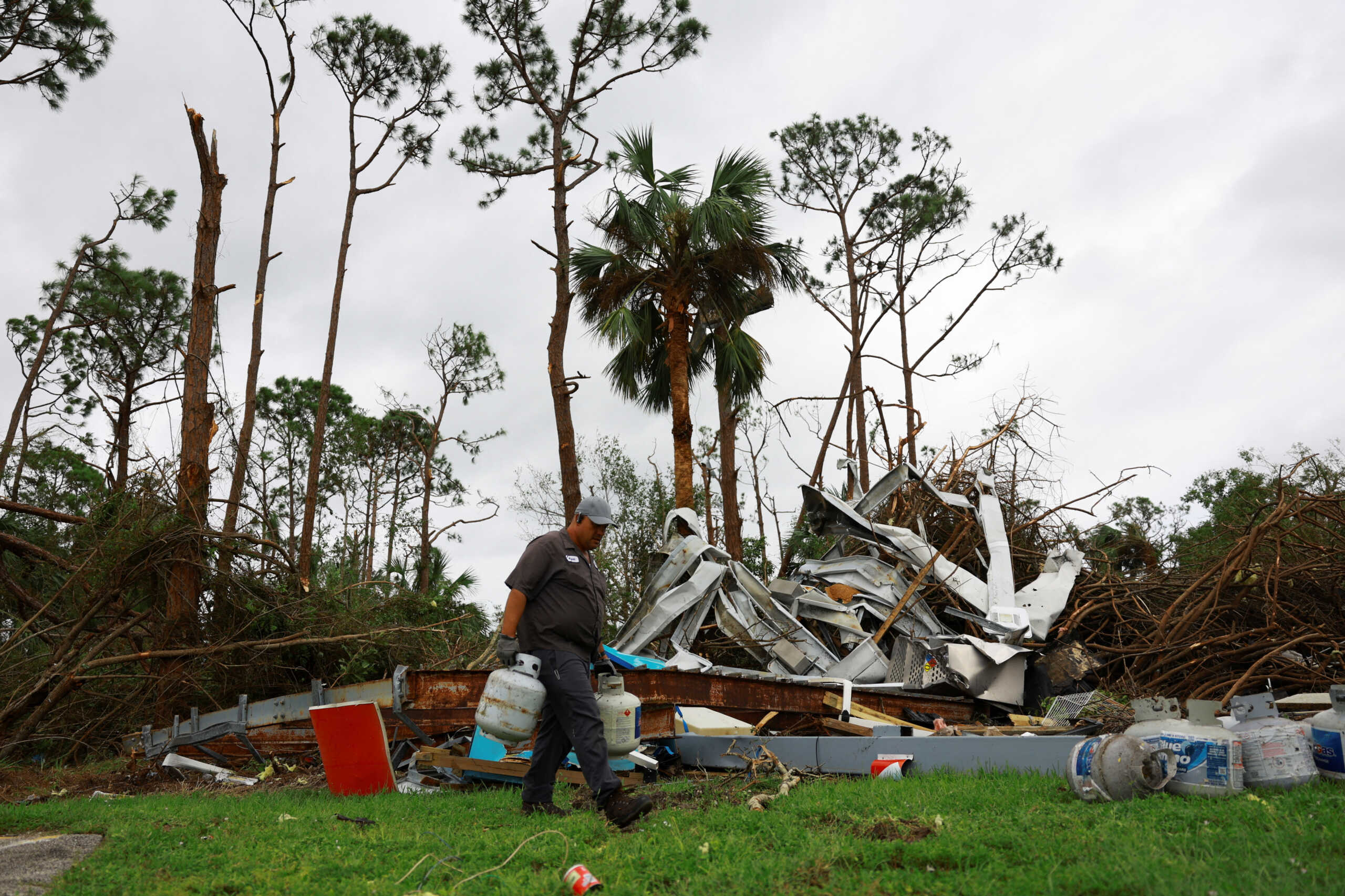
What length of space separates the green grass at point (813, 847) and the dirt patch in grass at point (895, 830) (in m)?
0.01

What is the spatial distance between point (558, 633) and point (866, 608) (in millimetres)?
5848

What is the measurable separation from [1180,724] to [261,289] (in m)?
16.7

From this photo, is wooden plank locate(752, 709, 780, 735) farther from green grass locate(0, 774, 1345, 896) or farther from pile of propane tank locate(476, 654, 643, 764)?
pile of propane tank locate(476, 654, 643, 764)

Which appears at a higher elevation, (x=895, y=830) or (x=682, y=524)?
(x=682, y=524)

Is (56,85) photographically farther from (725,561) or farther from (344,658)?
(725,561)

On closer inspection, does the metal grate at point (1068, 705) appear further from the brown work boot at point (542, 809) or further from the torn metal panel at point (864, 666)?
the brown work boot at point (542, 809)

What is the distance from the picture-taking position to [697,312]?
1540 cm

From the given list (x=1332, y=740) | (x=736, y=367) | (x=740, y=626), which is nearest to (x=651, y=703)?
(x=740, y=626)

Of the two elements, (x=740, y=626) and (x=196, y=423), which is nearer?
(x=740, y=626)

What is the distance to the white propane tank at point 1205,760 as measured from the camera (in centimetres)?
402

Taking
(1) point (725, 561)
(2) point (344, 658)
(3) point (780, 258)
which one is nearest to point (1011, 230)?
(3) point (780, 258)

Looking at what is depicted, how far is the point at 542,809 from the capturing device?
193 inches

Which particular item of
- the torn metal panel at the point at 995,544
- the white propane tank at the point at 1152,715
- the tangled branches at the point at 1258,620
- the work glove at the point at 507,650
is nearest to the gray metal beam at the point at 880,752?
the white propane tank at the point at 1152,715

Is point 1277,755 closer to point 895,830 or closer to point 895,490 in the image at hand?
point 895,830
